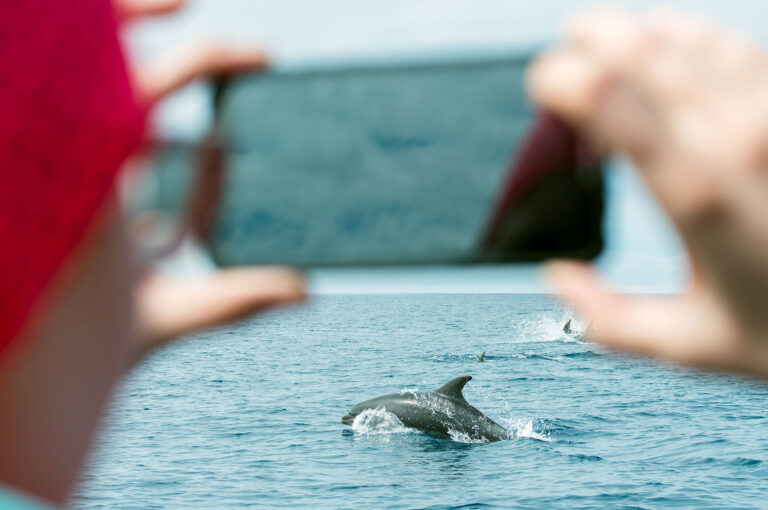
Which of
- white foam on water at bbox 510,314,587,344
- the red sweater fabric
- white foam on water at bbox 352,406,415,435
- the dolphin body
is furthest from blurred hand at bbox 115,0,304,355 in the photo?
white foam on water at bbox 510,314,587,344

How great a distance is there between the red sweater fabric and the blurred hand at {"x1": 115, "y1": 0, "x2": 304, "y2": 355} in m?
0.13

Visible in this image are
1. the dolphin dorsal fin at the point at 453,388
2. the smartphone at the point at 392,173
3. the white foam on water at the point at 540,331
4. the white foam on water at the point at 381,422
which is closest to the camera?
the smartphone at the point at 392,173

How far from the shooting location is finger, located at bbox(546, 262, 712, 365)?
5.08 feet

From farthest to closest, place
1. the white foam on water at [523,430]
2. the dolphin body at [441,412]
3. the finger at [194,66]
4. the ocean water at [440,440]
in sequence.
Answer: the white foam on water at [523,430] → the ocean water at [440,440] → the dolphin body at [441,412] → the finger at [194,66]

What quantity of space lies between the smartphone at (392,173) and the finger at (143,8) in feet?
0.75

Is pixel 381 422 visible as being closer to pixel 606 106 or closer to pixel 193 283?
pixel 193 283

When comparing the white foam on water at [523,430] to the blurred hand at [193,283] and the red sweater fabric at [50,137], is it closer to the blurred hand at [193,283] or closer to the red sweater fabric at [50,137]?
the blurred hand at [193,283]

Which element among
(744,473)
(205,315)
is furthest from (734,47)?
(744,473)

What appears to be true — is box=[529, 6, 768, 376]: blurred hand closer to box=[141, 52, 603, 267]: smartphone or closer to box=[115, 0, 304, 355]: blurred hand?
box=[141, 52, 603, 267]: smartphone

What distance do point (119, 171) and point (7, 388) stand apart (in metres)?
0.43

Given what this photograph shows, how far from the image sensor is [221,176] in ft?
5.93

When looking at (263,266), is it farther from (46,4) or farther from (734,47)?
(734,47)

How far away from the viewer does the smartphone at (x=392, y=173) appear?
1845mm

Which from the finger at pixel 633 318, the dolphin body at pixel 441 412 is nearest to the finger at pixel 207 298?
the finger at pixel 633 318
